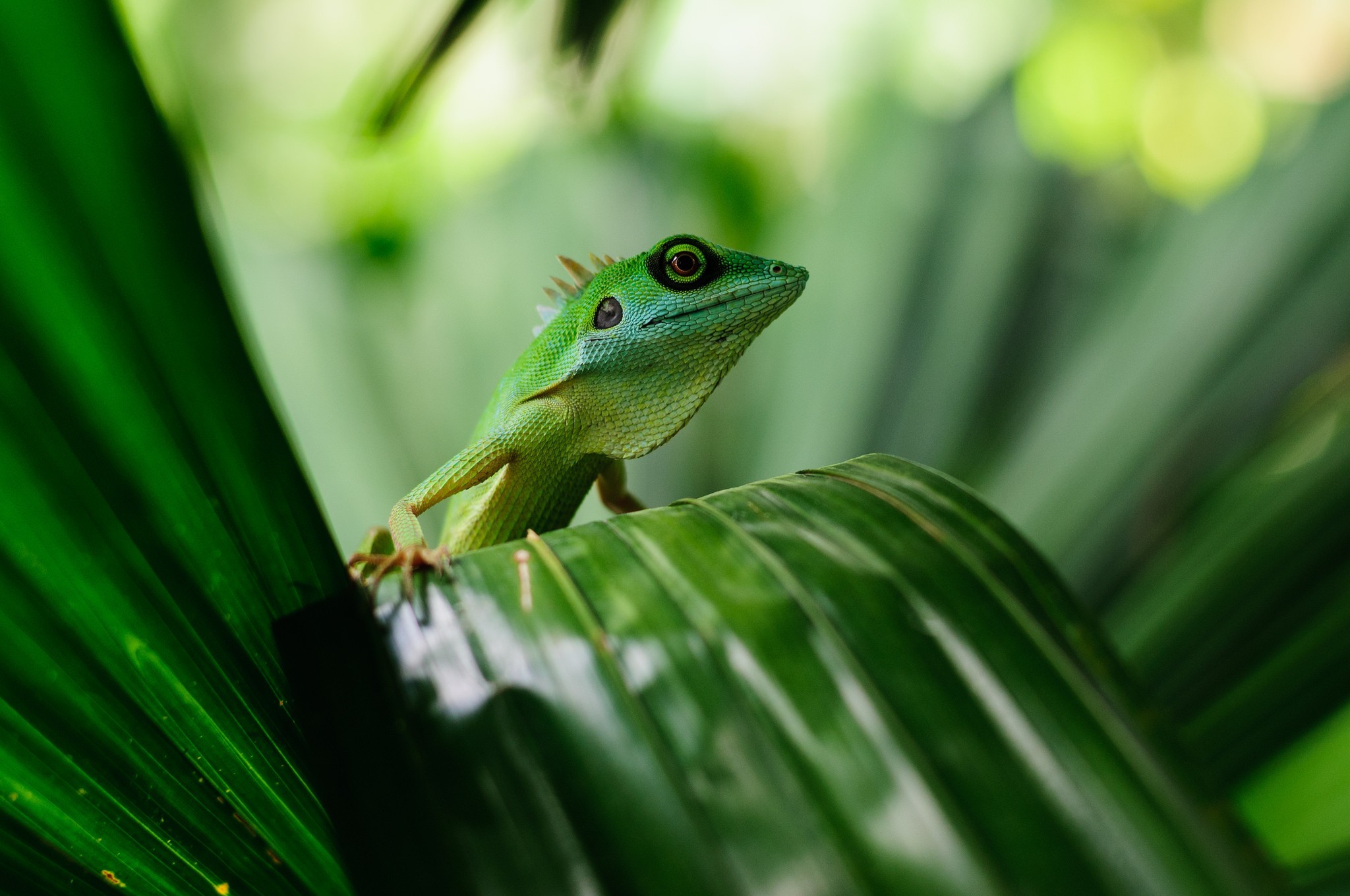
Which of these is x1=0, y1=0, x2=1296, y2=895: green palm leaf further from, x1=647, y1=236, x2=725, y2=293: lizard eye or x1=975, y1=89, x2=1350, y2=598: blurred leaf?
x1=975, y1=89, x2=1350, y2=598: blurred leaf

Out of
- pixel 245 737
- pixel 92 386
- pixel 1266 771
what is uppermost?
pixel 92 386

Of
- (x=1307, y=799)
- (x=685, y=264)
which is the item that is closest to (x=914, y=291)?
(x=685, y=264)

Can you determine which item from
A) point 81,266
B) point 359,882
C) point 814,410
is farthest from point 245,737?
point 814,410

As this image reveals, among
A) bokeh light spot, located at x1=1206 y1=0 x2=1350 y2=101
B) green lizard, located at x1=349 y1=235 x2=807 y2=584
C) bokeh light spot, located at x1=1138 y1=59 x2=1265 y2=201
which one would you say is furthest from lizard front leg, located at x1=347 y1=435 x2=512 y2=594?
bokeh light spot, located at x1=1206 y1=0 x2=1350 y2=101

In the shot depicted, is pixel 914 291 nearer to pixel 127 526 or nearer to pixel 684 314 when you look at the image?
pixel 684 314

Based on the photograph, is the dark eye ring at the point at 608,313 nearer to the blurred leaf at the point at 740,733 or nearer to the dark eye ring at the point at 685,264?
the dark eye ring at the point at 685,264

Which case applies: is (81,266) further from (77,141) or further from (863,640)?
(863,640)
